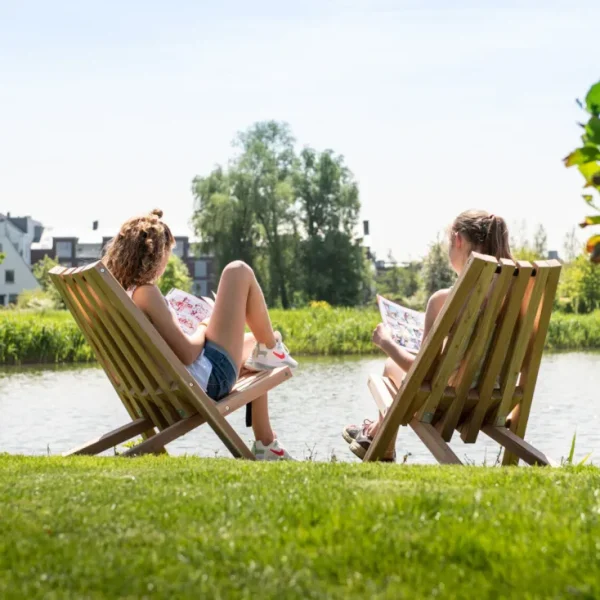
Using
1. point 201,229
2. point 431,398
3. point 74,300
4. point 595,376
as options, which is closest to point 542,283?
point 431,398

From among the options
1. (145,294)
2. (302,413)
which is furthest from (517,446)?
(302,413)

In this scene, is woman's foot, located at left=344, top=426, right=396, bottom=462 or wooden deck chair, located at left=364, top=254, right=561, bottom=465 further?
woman's foot, located at left=344, top=426, right=396, bottom=462

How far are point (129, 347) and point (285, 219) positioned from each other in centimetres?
4396

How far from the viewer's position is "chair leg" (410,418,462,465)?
15.8 ft

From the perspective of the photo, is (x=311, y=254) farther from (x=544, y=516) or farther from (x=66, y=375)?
(x=544, y=516)

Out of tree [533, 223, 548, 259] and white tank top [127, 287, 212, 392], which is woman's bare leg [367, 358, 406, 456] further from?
tree [533, 223, 548, 259]

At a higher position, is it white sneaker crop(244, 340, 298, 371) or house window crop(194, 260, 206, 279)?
white sneaker crop(244, 340, 298, 371)

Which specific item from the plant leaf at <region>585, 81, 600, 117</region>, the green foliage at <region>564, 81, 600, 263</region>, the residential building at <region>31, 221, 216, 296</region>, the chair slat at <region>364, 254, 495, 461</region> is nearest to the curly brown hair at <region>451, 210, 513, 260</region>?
the chair slat at <region>364, 254, 495, 461</region>

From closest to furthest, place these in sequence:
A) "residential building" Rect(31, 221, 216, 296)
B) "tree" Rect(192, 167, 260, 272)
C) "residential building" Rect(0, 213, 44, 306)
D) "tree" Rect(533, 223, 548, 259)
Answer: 1. "tree" Rect(192, 167, 260, 272)
2. "tree" Rect(533, 223, 548, 259)
3. "residential building" Rect(0, 213, 44, 306)
4. "residential building" Rect(31, 221, 216, 296)

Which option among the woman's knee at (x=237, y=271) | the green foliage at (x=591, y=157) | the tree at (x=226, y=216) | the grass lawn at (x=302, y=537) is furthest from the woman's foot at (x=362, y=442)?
the tree at (x=226, y=216)

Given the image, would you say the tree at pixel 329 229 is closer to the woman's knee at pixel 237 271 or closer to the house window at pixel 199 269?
the house window at pixel 199 269

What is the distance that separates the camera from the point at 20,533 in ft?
9.77

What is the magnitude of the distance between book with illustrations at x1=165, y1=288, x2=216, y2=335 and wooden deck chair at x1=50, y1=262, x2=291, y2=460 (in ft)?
1.30

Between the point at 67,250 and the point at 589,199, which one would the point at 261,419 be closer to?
the point at 589,199
